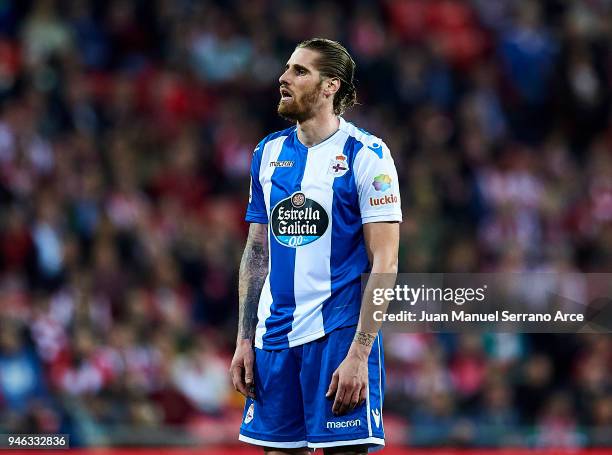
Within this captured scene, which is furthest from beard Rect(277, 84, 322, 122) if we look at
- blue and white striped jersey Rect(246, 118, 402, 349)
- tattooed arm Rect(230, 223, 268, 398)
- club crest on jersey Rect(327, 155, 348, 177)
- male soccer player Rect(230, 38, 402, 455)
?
tattooed arm Rect(230, 223, 268, 398)

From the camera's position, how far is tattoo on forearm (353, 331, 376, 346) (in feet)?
16.8

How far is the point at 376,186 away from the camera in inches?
207

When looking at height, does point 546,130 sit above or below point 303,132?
above

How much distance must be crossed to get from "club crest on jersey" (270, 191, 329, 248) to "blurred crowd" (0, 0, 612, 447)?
3710 millimetres

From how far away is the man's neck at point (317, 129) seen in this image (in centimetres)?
547

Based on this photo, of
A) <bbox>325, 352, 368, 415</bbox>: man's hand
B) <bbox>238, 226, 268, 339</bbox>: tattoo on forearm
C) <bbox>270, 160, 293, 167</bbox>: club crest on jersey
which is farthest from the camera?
<bbox>238, 226, 268, 339</bbox>: tattoo on forearm

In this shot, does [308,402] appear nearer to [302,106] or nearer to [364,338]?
[364,338]

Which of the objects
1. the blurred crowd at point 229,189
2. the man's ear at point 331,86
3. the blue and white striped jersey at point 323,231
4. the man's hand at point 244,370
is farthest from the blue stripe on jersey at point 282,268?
the blurred crowd at point 229,189

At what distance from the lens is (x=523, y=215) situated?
13.1 metres

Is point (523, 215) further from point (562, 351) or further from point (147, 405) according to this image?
point (147, 405)

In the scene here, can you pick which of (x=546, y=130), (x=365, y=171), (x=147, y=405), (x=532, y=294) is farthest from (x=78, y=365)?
(x=546, y=130)

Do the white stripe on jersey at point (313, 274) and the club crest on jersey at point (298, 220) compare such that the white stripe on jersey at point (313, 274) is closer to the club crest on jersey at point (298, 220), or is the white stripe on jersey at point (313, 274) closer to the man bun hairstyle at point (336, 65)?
the club crest on jersey at point (298, 220)

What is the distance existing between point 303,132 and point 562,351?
22.2 feet

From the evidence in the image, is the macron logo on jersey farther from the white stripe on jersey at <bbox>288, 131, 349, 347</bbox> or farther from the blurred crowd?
the blurred crowd
